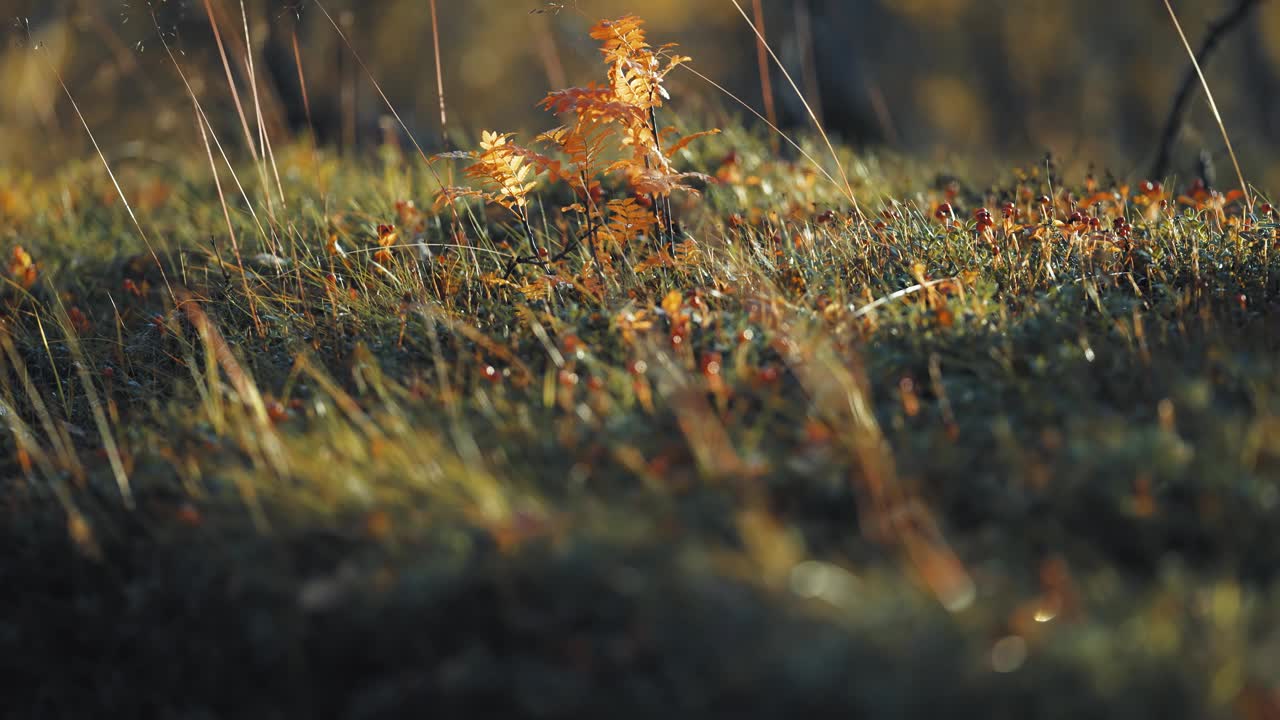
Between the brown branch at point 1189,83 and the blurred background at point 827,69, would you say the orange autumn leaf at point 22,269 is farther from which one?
the brown branch at point 1189,83

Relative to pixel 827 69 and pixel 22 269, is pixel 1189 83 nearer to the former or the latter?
pixel 827 69

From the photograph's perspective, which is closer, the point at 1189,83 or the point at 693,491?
the point at 693,491

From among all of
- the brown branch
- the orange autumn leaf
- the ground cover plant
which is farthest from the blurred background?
the ground cover plant

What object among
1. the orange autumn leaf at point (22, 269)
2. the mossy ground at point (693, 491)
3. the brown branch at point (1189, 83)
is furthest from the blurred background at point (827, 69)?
the mossy ground at point (693, 491)

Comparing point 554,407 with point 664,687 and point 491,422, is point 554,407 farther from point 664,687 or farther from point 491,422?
point 664,687

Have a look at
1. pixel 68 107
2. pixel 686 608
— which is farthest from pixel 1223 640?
pixel 68 107

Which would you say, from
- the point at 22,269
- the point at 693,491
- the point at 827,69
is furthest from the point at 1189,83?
the point at 22,269
